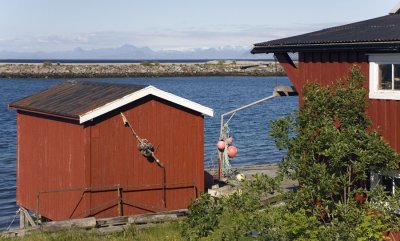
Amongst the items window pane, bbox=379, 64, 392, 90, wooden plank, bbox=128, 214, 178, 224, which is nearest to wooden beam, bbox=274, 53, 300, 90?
window pane, bbox=379, 64, 392, 90

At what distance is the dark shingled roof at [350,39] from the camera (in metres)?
13.4

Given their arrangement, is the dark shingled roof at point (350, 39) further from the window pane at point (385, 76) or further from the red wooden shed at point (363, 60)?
the window pane at point (385, 76)

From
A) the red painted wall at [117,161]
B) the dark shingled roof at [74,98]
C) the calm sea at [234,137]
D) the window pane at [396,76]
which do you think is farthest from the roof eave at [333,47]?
the dark shingled roof at [74,98]

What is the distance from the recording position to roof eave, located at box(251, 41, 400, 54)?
1320 cm

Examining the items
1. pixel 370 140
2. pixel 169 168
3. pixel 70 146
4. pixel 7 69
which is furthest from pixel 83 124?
pixel 7 69

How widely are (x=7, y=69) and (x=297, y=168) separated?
142m

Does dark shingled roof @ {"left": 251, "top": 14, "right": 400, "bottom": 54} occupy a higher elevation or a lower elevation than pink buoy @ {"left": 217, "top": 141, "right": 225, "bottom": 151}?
higher

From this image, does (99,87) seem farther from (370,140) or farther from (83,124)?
(370,140)

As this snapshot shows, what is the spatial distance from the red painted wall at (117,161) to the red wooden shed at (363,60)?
4235mm

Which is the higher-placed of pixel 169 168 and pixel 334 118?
pixel 334 118

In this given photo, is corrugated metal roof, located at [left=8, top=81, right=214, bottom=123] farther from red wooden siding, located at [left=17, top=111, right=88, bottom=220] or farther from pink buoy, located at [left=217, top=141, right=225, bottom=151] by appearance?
pink buoy, located at [left=217, top=141, right=225, bottom=151]

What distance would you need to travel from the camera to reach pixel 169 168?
62.7ft

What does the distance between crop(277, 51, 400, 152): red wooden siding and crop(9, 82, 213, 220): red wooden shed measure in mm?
4156

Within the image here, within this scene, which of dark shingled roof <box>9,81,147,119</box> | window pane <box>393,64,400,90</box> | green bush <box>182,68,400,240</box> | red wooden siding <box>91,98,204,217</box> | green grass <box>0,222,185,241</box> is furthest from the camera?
dark shingled roof <box>9,81,147,119</box>
